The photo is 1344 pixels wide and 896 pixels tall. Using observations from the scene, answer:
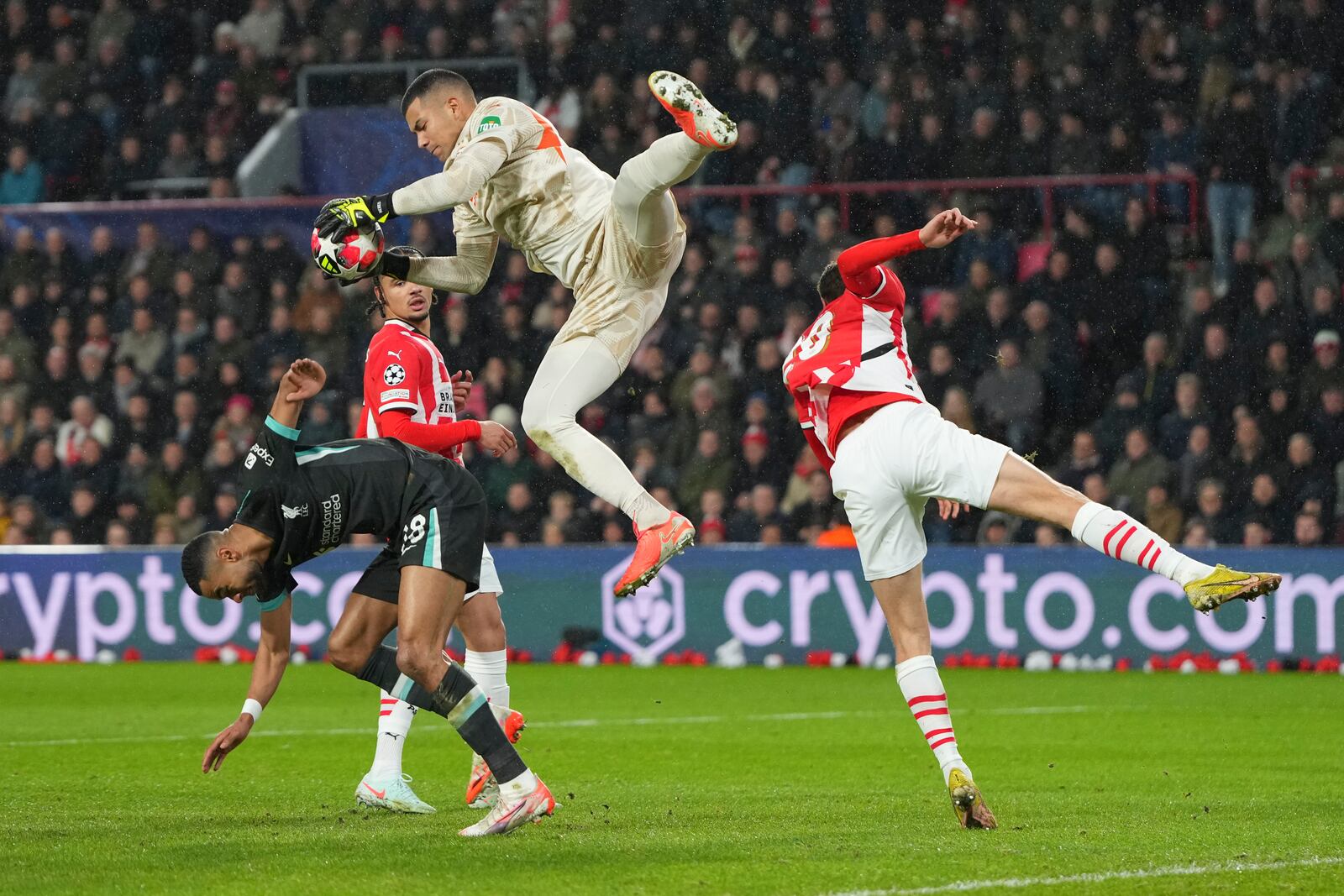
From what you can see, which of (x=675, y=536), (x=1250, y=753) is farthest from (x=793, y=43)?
(x=675, y=536)

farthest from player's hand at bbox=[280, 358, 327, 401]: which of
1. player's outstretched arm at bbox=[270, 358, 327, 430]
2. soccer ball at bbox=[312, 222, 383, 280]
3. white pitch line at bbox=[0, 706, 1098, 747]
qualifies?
white pitch line at bbox=[0, 706, 1098, 747]

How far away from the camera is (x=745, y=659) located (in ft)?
47.1

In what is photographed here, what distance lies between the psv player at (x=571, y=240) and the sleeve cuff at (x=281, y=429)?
100cm

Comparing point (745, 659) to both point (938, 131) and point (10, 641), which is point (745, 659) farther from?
point (10, 641)

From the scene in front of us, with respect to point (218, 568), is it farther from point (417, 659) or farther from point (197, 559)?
point (417, 659)

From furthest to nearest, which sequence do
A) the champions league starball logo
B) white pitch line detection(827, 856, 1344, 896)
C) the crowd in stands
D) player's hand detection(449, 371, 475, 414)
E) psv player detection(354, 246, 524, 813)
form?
the crowd in stands, the champions league starball logo, player's hand detection(449, 371, 475, 414), psv player detection(354, 246, 524, 813), white pitch line detection(827, 856, 1344, 896)

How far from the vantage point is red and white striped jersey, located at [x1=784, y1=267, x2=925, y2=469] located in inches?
271

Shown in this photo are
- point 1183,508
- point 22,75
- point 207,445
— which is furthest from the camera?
point 22,75

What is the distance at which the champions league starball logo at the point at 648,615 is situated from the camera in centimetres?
1445

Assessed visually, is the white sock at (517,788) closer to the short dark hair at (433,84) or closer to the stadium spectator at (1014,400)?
the short dark hair at (433,84)

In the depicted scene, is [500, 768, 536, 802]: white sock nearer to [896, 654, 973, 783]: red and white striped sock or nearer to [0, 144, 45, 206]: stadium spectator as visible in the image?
[896, 654, 973, 783]: red and white striped sock

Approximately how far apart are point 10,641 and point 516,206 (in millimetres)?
9931

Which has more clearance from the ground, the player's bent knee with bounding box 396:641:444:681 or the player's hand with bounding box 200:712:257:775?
the player's bent knee with bounding box 396:641:444:681

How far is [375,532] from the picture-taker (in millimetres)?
6754
